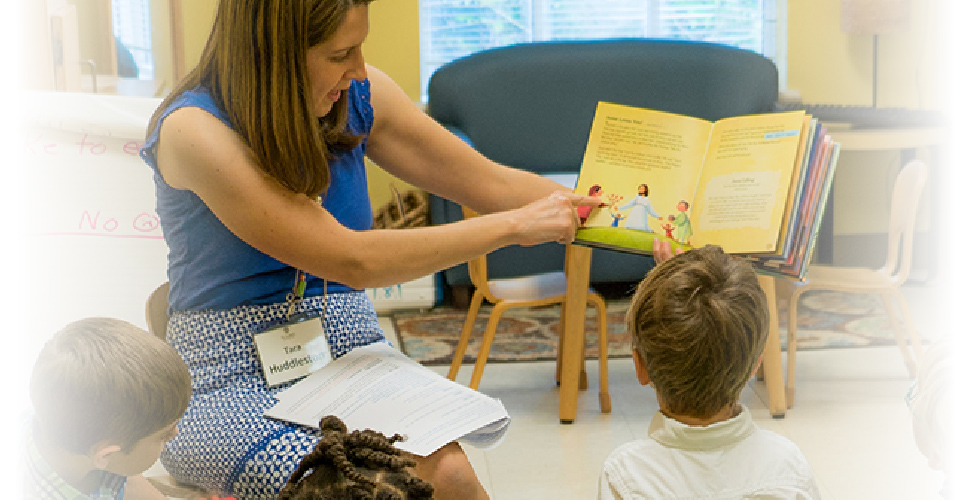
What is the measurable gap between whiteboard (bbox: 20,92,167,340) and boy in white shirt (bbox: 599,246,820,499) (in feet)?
3.30

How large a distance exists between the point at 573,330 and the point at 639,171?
1.20 m

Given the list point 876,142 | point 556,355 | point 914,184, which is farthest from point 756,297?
point 876,142

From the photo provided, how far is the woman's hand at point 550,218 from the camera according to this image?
1.75 meters

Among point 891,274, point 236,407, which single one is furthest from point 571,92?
point 236,407

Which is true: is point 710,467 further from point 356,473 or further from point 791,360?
point 791,360

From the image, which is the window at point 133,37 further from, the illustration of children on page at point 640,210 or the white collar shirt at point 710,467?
the white collar shirt at point 710,467

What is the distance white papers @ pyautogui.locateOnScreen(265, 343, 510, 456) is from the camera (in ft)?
4.70

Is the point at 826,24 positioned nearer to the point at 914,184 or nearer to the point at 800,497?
the point at 914,184

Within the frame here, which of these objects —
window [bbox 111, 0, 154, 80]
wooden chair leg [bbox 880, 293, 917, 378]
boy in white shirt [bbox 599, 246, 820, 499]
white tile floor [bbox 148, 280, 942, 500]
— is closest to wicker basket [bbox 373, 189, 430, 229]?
white tile floor [bbox 148, 280, 942, 500]

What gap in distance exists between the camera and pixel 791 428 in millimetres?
2975

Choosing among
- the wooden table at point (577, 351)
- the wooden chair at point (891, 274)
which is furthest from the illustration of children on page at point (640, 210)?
the wooden chair at point (891, 274)

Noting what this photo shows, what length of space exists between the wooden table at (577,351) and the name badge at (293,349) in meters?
1.53

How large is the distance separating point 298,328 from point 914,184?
2.32 meters

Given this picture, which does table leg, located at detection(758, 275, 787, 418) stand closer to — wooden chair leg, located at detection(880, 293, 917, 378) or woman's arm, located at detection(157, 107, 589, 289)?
wooden chair leg, located at detection(880, 293, 917, 378)
